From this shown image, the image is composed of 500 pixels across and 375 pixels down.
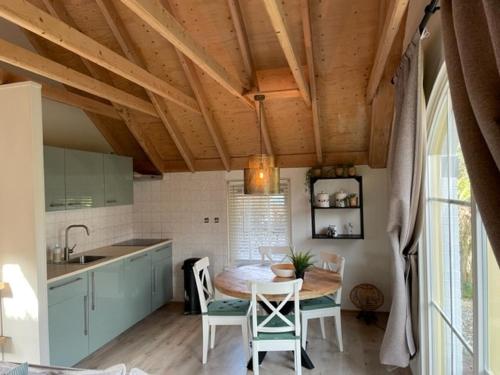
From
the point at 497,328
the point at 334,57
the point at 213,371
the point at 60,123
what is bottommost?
the point at 213,371

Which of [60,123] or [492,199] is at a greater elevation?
[60,123]

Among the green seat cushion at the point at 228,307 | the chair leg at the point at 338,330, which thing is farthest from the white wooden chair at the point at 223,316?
the chair leg at the point at 338,330

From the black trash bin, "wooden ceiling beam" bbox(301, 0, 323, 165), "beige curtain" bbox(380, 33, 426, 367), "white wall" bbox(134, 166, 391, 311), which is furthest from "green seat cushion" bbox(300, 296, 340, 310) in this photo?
"wooden ceiling beam" bbox(301, 0, 323, 165)

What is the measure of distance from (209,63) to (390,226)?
2.01m

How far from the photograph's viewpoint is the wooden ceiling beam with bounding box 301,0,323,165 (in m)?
2.89

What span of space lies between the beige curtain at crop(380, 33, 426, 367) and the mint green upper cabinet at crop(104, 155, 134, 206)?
11.1ft

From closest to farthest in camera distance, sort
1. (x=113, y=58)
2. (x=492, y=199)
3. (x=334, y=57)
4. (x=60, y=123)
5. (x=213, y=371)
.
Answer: (x=492, y=199) → (x=113, y=58) → (x=213, y=371) → (x=334, y=57) → (x=60, y=123)

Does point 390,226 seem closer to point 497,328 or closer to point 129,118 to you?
point 497,328

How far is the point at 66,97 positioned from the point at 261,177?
2.27 m

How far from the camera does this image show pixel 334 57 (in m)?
3.53

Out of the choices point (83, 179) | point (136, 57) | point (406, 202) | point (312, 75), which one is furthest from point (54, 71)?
point (406, 202)

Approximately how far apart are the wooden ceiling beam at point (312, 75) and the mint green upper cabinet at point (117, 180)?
2631mm

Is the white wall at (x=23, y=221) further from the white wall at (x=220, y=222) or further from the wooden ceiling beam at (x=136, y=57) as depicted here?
the white wall at (x=220, y=222)

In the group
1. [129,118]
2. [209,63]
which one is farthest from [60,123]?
[209,63]
